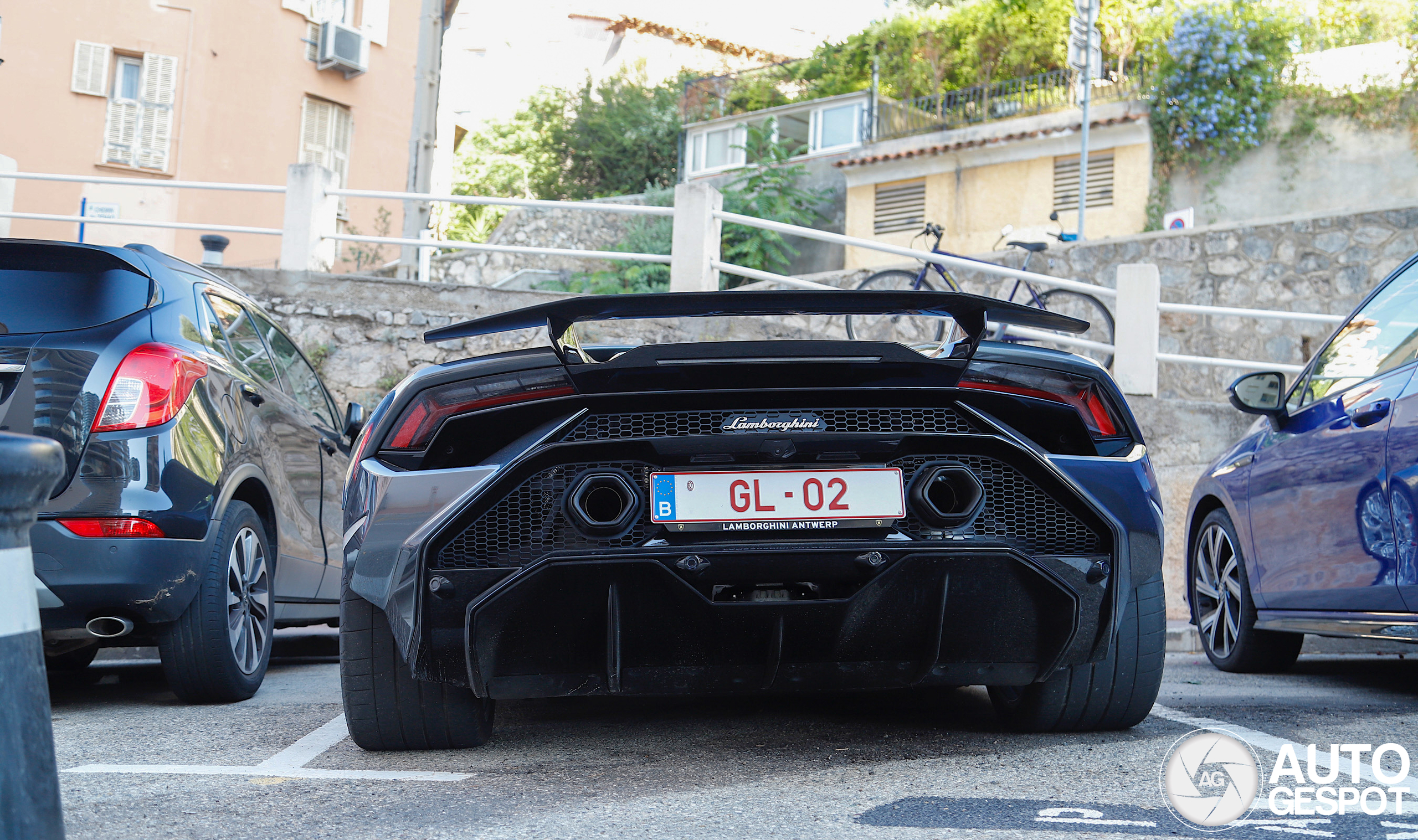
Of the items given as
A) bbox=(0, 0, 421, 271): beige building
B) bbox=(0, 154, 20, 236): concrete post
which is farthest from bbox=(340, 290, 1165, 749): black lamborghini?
bbox=(0, 0, 421, 271): beige building

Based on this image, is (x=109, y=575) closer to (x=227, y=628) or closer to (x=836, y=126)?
(x=227, y=628)

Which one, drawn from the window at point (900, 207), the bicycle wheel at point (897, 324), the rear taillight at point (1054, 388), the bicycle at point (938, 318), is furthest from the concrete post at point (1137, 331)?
the window at point (900, 207)

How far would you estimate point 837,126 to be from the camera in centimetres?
2816

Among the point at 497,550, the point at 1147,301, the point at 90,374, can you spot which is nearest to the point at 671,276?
the point at 1147,301

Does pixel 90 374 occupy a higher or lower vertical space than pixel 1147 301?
lower

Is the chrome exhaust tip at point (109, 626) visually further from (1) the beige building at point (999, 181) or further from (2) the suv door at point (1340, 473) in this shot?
(1) the beige building at point (999, 181)

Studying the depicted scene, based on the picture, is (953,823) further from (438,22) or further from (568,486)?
(438,22)

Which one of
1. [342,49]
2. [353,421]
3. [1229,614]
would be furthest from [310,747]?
[342,49]

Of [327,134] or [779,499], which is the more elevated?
[327,134]

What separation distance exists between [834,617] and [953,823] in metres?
0.54

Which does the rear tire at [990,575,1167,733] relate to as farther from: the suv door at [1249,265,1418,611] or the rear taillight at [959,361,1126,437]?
the suv door at [1249,265,1418,611]

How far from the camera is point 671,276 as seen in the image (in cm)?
984

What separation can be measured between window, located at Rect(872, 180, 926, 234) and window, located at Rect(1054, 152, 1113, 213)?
279cm

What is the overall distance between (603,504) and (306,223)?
8410 millimetres
